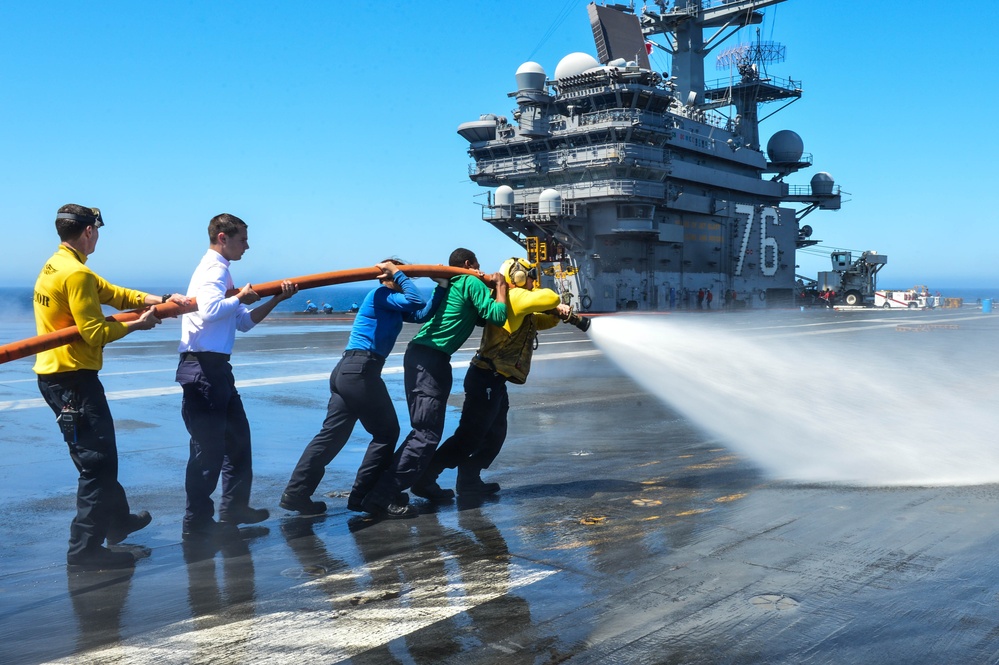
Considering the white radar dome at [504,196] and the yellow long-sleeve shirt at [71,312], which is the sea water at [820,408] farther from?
the white radar dome at [504,196]

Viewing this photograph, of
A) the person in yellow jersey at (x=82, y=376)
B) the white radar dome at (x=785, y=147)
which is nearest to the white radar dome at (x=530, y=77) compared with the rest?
the white radar dome at (x=785, y=147)

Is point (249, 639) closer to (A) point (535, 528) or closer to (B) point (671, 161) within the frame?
(A) point (535, 528)

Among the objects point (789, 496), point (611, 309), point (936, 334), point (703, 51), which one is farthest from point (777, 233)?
point (789, 496)

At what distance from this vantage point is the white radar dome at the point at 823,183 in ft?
215

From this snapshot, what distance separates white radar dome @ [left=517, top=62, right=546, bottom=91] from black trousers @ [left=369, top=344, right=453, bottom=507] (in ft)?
144

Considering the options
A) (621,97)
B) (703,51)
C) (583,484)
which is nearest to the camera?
(583,484)

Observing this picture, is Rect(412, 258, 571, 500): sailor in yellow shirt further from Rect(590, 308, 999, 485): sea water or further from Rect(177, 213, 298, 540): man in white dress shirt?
Rect(590, 308, 999, 485): sea water

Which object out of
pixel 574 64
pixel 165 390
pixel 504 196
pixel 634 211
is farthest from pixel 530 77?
pixel 165 390

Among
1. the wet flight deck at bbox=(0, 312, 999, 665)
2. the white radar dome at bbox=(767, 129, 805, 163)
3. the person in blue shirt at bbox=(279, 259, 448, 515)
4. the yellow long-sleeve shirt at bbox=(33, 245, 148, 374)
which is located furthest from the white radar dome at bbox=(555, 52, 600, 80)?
the yellow long-sleeve shirt at bbox=(33, 245, 148, 374)

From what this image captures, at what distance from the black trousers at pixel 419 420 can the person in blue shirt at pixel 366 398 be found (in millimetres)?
152

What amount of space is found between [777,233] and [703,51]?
15088 millimetres

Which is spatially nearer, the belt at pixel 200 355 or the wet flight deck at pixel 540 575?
the wet flight deck at pixel 540 575

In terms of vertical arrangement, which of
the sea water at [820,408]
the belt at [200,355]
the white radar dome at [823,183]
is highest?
the white radar dome at [823,183]

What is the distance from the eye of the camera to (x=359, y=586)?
14.5ft
